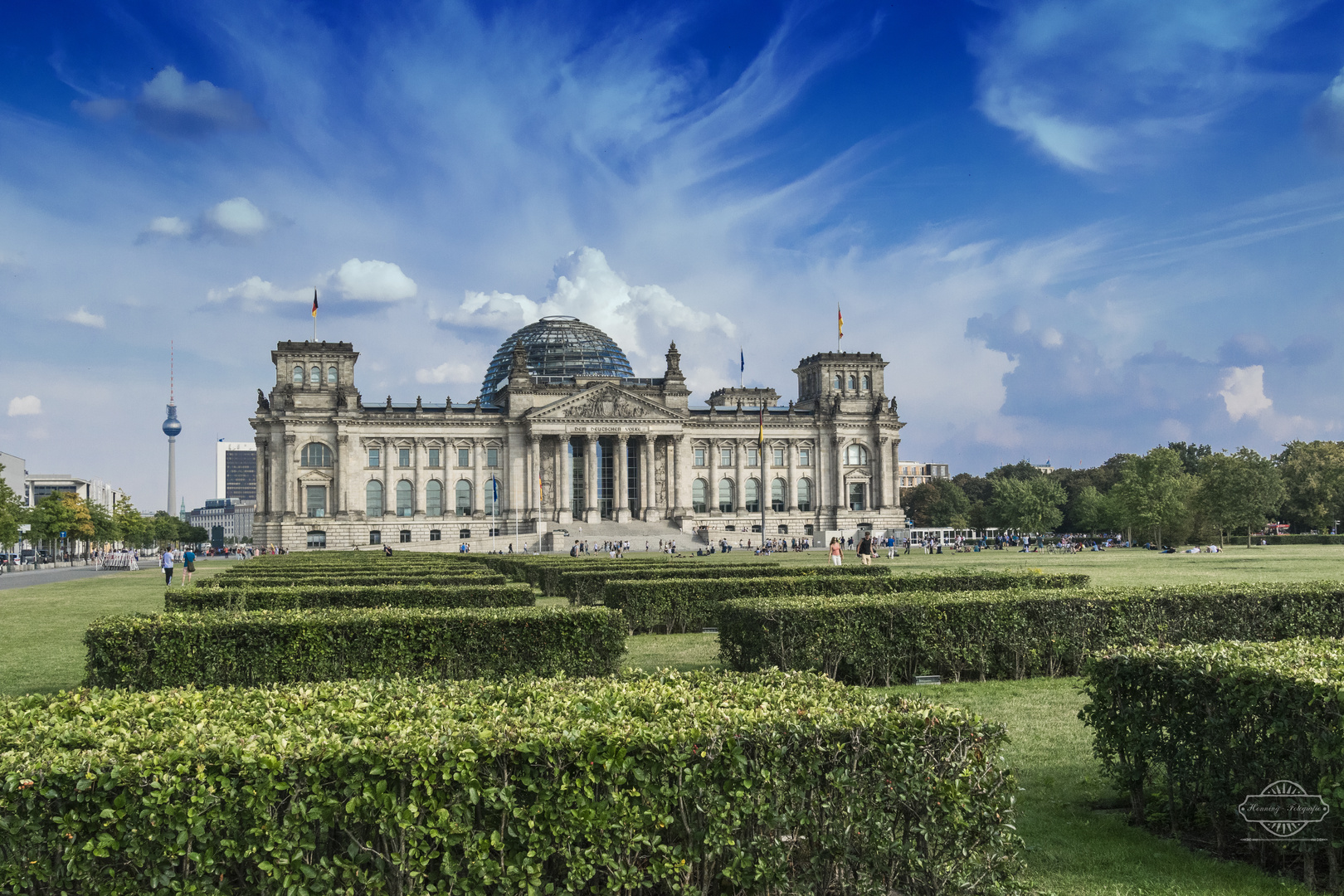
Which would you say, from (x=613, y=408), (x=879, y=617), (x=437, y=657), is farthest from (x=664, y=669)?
(x=613, y=408)

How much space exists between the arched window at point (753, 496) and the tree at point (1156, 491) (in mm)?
39359

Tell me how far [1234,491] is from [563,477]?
208 ft

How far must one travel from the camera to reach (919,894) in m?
6.79

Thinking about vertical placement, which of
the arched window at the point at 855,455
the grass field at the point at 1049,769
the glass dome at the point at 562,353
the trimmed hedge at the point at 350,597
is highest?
the glass dome at the point at 562,353

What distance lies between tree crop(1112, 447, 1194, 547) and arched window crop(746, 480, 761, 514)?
3936 centimetres

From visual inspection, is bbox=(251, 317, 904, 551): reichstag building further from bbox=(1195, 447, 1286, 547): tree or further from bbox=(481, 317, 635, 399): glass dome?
bbox=(1195, 447, 1286, 547): tree

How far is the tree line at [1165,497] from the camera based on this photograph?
75.7 metres

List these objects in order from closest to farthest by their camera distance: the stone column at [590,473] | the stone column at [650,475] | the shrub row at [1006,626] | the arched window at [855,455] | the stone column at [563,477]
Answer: the shrub row at [1006,626], the stone column at [563,477], the stone column at [590,473], the stone column at [650,475], the arched window at [855,455]

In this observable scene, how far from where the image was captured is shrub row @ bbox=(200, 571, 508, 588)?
26.6 m

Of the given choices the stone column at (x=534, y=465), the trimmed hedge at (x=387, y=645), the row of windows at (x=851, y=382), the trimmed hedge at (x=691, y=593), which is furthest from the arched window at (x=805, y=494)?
the trimmed hedge at (x=387, y=645)

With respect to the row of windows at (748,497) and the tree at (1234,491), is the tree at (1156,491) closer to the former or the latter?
the tree at (1234,491)

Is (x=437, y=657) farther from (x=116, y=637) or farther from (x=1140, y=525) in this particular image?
(x=1140, y=525)

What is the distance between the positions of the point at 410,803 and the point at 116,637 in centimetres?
1027

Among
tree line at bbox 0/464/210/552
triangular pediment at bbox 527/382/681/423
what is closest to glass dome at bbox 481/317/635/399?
triangular pediment at bbox 527/382/681/423
